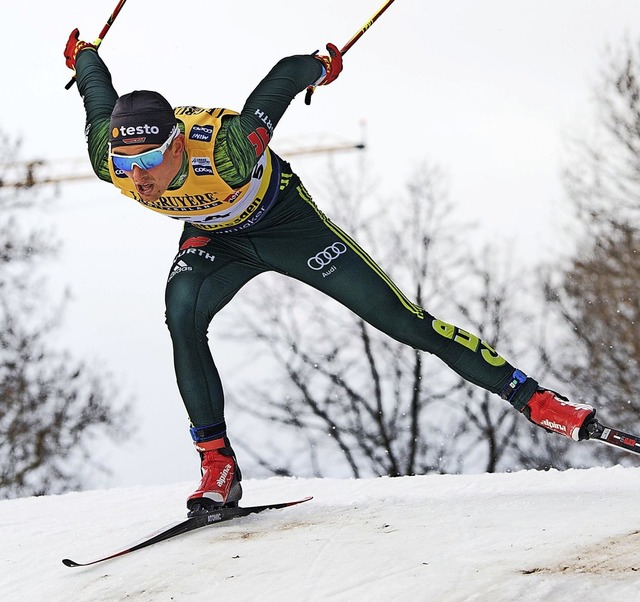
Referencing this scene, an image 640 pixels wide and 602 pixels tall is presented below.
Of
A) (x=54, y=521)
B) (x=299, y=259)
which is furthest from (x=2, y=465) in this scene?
(x=299, y=259)

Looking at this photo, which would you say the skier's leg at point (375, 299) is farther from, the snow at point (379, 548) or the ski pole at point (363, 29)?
the ski pole at point (363, 29)

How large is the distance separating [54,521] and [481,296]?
20090mm

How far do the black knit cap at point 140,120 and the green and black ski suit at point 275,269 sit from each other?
21cm

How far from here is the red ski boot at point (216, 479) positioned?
360cm

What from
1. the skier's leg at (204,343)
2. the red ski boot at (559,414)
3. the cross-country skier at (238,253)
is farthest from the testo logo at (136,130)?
the red ski boot at (559,414)

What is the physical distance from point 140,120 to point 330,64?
2.80 ft

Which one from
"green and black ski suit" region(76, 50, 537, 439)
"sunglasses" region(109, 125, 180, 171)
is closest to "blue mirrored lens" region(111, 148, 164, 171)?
"sunglasses" region(109, 125, 180, 171)

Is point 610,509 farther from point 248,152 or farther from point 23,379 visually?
point 23,379

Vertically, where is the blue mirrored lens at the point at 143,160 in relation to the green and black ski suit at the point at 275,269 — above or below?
above

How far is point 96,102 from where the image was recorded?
3525 millimetres

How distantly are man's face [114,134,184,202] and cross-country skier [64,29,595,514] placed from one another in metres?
0.02

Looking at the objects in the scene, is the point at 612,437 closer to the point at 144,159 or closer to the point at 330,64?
the point at 330,64

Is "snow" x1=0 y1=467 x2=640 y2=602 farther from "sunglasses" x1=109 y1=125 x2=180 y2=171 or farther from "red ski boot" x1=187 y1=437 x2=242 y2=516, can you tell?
"sunglasses" x1=109 y1=125 x2=180 y2=171

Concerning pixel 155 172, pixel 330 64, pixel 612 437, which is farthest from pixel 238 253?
pixel 612 437
